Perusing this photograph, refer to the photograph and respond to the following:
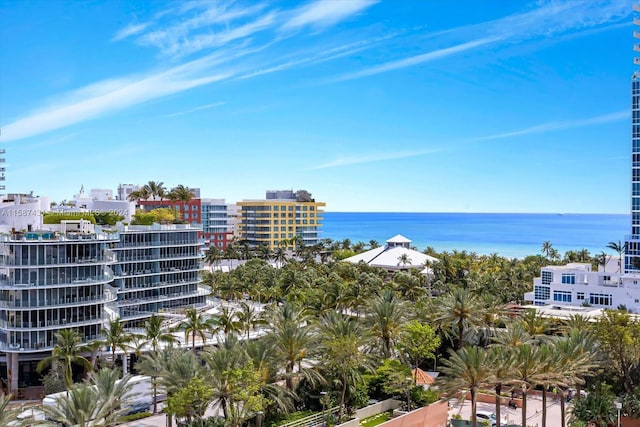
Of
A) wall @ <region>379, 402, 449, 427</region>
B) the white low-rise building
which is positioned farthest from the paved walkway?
the white low-rise building

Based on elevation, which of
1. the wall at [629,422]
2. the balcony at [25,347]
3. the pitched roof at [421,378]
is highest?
the balcony at [25,347]

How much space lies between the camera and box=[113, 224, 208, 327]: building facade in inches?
2677

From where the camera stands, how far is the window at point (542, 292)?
8219 centimetres

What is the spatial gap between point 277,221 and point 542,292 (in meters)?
86.9

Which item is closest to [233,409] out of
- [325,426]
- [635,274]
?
[325,426]

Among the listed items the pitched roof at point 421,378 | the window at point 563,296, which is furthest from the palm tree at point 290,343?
the window at point 563,296

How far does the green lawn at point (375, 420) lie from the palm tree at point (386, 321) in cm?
746

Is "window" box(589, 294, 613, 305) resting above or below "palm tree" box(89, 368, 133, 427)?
below

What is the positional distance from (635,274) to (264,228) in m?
97.0

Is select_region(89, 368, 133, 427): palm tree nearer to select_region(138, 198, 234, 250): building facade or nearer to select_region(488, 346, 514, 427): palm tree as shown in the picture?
select_region(488, 346, 514, 427): palm tree

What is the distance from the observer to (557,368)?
130ft

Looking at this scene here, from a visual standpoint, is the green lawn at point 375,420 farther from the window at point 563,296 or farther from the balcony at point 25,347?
the window at point 563,296

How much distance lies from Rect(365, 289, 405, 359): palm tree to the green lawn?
7.46 meters

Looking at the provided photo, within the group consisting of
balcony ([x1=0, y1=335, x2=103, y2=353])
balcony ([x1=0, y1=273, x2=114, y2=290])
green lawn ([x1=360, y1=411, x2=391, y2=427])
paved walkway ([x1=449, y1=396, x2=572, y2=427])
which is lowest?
paved walkway ([x1=449, y1=396, x2=572, y2=427])
